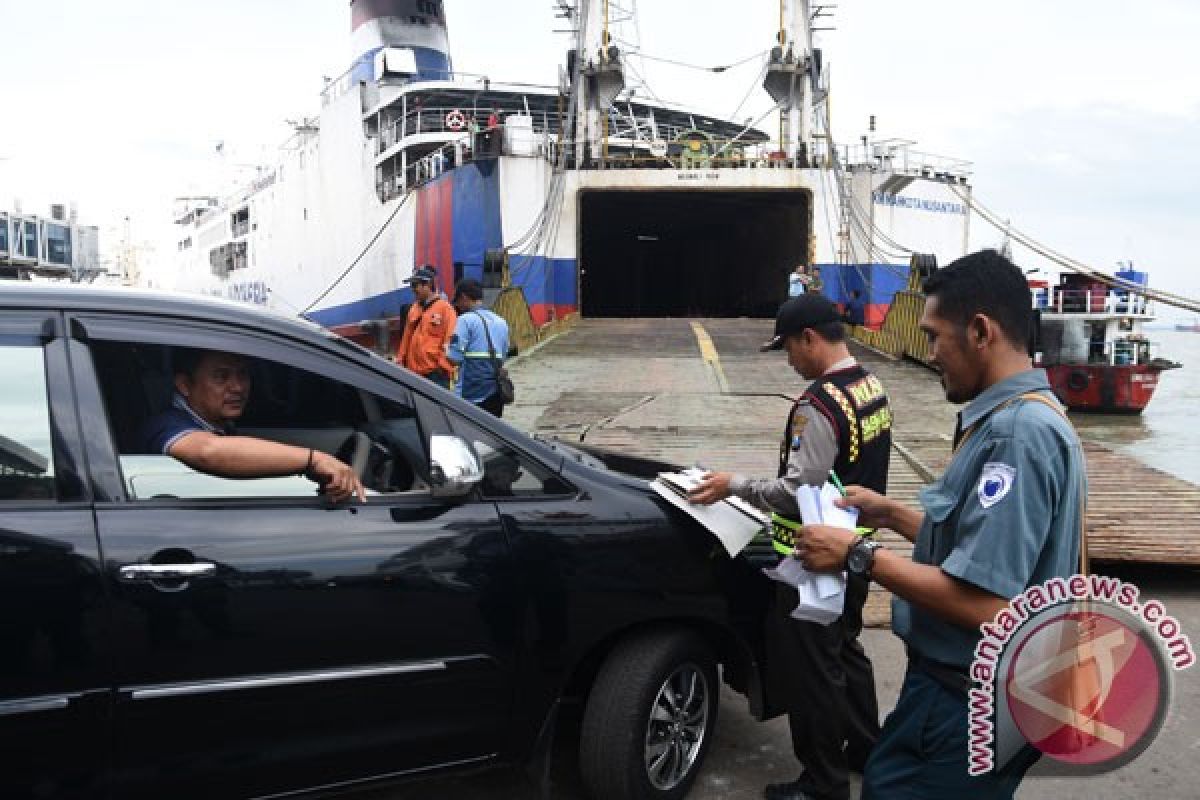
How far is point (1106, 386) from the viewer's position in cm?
1892

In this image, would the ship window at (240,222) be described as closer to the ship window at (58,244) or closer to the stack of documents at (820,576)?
the ship window at (58,244)

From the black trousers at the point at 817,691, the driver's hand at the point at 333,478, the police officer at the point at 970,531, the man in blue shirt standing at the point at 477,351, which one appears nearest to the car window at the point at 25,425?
the driver's hand at the point at 333,478

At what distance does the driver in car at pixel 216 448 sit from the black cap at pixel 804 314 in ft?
4.71

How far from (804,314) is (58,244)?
1396 inches

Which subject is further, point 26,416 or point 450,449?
point 450,449

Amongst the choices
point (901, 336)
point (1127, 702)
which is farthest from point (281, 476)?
point (901, 336)

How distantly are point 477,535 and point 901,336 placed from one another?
1366 cm

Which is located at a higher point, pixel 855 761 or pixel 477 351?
pixel 477 351

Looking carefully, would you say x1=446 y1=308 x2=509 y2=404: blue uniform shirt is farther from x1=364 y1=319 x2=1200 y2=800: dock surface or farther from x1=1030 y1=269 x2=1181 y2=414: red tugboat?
x1=1030 y1=269 x2=1181 y2=414: red tugboat

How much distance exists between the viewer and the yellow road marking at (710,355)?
1192cm

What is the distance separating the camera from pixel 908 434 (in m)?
8.70

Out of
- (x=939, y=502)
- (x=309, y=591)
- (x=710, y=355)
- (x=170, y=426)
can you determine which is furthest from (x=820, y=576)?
(x=710, y=355)

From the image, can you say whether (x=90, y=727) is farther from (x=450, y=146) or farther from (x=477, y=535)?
(x=450, y=146)

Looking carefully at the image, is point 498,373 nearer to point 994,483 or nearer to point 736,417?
point 736,417
